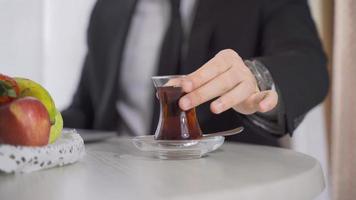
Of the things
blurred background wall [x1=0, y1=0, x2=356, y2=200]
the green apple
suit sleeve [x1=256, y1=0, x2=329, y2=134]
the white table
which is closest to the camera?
the white table

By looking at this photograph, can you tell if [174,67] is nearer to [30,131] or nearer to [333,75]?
[333,75]

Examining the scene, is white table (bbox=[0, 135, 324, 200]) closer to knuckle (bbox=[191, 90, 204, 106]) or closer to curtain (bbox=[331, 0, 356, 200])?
knuckle (bbox=[191, 90, 204, 106])

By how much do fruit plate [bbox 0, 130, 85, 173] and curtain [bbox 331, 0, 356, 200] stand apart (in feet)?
2.52

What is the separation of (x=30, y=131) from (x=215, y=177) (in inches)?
7.5

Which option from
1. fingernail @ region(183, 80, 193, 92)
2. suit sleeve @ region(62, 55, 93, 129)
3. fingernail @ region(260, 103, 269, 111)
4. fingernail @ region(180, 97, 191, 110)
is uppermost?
fingernail @ region(183, 80, 193, 92)

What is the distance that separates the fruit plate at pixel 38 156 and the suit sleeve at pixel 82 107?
1.90 ft

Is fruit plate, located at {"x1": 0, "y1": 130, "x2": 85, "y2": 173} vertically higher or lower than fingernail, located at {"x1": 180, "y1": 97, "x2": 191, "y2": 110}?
lower

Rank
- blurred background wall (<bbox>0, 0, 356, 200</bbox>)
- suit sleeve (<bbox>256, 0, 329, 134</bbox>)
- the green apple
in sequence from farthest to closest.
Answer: blurred background wall (<bbox>0, 0, 356, 200</bbox>) → suit sleeve (<bbox>256, 0, 329, 134</bbox>) → the green apple

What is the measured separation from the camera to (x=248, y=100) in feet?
2.15

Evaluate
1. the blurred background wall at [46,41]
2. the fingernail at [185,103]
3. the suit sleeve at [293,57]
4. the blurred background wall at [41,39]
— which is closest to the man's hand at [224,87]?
the fingernail at [185,103]

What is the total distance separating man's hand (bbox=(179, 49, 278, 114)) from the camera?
57 centimetres

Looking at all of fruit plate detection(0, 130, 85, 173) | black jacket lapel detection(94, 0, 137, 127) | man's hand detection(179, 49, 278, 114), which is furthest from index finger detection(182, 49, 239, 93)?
black jacket lapel detection(94, 0, 137, 127)

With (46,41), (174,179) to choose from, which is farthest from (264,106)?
(46,41)

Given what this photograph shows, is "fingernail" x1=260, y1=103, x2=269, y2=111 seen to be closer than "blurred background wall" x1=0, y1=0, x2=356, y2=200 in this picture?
Yes
